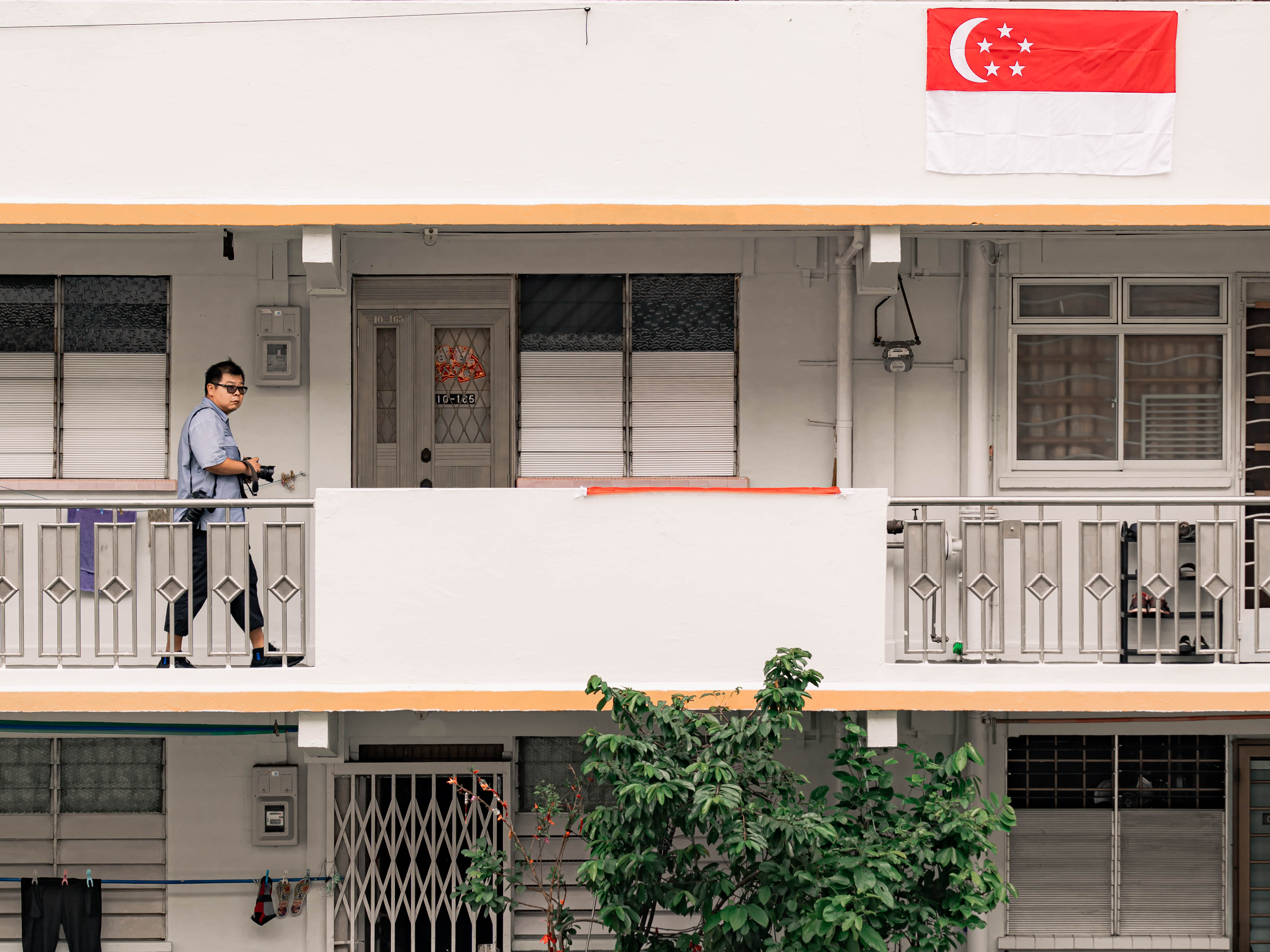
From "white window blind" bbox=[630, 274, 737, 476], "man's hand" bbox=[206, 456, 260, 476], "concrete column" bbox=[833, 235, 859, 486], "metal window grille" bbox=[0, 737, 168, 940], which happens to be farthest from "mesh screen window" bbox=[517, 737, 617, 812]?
"man's hand" bbox=[206, 456, 260, 476]

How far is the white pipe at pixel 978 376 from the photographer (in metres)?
7.59

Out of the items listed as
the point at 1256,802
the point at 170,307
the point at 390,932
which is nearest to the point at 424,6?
the point at 170,307

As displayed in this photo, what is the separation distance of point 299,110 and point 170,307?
177 centimetres

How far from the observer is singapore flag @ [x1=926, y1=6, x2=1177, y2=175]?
6918 mm

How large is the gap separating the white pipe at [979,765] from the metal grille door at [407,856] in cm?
306

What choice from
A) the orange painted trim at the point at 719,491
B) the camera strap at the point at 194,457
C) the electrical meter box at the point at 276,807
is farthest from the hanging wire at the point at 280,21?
the electrical meter box at the point at 276,807

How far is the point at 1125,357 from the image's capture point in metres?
7.73

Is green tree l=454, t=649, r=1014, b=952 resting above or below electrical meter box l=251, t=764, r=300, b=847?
above

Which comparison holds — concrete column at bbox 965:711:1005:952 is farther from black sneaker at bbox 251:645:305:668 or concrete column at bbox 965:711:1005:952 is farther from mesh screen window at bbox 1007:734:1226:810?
black sneaker at bbox 251:645:305:668

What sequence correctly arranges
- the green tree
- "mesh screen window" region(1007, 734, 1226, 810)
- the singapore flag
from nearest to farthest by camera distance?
the green tree
the singapore flag
"mesh screen window" region(1007, 734, 1226, 810)

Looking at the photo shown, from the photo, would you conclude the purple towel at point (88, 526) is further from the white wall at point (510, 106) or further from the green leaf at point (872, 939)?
the green leaf at point (872, 939)

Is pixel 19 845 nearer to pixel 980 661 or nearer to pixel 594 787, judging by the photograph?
pixel 594 787

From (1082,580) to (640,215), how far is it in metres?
3.12

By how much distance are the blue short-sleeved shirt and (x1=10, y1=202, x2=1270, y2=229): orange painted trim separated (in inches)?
44.2
